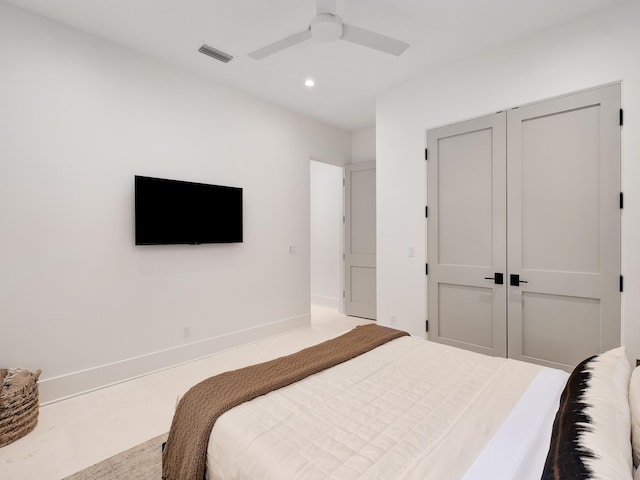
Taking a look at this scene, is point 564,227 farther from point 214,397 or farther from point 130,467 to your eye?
point 130,467

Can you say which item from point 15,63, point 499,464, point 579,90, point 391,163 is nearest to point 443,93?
point 391,163

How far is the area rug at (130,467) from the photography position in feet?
5.81

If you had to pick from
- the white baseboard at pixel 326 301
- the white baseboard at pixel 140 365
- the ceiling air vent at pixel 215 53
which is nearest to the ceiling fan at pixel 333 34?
the ceiling air vent at pixel 215 53

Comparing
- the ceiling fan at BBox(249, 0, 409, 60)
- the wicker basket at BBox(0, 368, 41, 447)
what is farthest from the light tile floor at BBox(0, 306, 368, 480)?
the ceiling fan at BBox(249, 0, 409, 60)

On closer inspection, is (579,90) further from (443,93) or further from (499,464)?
(499,464)

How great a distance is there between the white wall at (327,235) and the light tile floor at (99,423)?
245cm

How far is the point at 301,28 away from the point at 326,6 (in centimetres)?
62

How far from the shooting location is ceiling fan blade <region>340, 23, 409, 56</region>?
2.18m

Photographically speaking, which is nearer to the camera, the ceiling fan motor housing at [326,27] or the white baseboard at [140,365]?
the ceiling fan motor housing at [326,27]

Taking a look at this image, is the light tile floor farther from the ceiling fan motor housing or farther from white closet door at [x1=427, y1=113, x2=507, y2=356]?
the ceiling fan motor housing

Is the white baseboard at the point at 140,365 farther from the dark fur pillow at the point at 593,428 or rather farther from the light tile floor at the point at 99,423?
the dark fur pillow at the point at 593,428

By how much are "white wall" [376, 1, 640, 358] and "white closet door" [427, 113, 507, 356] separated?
0.12 meters

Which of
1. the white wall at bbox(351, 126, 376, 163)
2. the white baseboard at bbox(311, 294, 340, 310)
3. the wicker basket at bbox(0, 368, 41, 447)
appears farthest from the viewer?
the white baseboard at bbox(311, 294, 340, 310)

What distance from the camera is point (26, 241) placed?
246 centimetres
